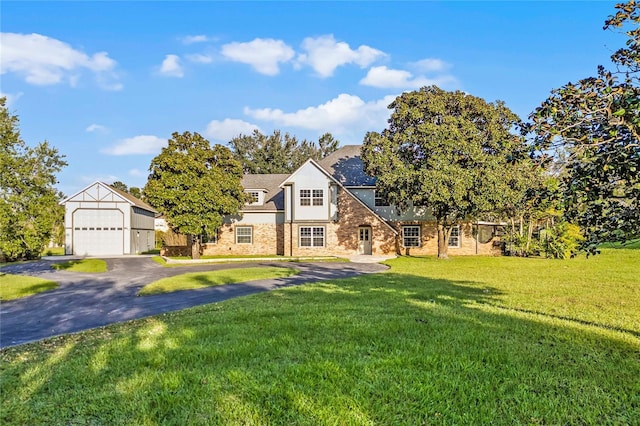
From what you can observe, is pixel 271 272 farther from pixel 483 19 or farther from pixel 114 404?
pixel 114 404

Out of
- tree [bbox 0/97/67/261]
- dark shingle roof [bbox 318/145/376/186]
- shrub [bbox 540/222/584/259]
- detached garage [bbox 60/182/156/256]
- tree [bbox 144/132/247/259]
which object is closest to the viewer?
tree [bbox 0/97/67/261]

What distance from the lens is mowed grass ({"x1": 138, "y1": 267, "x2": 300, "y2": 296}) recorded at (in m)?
13.1

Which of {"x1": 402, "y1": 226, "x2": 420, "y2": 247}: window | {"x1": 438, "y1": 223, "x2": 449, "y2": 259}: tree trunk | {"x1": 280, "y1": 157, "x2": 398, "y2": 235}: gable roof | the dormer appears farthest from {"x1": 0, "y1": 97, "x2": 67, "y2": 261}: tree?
{"x1": 402, "y1": 226, "x2": 420, "y2": 247}: window

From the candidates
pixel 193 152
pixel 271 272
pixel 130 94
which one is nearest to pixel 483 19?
pixel 271 272

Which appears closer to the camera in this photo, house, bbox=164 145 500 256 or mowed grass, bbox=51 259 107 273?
mowed grass, bbox=51 259 107 273

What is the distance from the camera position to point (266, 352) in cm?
533

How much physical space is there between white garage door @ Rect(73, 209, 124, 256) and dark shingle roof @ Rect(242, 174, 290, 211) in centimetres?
1008

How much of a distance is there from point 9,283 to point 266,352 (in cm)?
1421

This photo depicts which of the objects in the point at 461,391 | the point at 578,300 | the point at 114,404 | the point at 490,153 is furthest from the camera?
the point at 490,153

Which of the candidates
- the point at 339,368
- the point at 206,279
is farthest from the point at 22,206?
the point at 339,368

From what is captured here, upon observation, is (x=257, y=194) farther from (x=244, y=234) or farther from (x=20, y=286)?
(x=20, y=286)

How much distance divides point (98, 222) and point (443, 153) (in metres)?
25.4

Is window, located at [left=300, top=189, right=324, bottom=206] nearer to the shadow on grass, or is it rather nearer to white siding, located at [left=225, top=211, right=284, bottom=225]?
white siding, located at [left=225, top=211, right=284, bottom=225]

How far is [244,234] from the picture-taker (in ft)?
96.3
